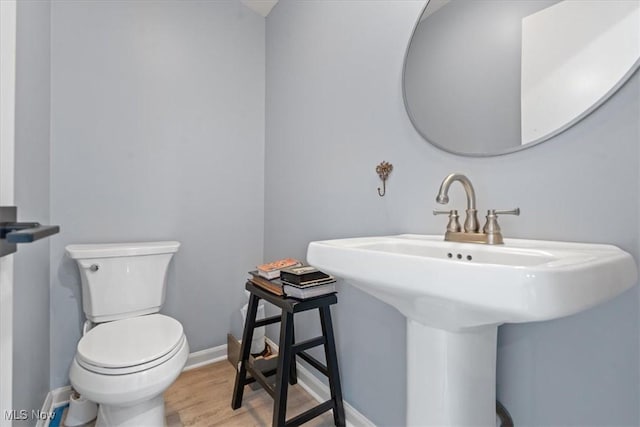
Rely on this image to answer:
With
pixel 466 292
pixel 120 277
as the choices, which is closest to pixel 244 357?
pixel 120 277

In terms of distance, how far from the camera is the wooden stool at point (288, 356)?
1167 millimetres

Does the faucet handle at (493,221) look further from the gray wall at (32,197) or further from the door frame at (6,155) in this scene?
the gray wall at (32,197)

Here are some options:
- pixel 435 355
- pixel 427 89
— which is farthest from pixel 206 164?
pixel 435 355

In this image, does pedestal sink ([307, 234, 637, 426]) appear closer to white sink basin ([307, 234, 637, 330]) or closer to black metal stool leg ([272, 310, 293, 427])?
white sink basin ([307, 234, 637, 330])

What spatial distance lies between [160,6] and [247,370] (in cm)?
204

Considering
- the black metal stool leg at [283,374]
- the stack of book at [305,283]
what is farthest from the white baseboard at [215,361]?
the stack of book at [305,283]

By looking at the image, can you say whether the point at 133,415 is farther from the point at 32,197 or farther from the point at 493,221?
the point at 493,221

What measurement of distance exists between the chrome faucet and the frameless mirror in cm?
14

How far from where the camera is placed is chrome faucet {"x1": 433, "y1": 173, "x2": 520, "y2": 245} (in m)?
0.79

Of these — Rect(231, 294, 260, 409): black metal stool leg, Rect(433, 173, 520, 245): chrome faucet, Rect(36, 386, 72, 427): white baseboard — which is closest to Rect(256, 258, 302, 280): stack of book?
Rect(231, 294, 260, 409): black metal stool leg

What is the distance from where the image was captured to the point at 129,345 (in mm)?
1142

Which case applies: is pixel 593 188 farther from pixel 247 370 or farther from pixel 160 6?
pixel 160 6

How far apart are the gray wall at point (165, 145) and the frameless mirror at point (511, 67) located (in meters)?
1.29

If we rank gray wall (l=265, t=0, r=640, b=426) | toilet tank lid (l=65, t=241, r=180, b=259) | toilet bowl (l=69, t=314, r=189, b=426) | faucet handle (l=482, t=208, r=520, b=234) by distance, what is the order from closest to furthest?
gray wall (l=265, t=0, r=640, b=426) < faucet handle (l=482, t=208, r=520, b=234) < toilet bowl (l=69, t=314, r=189, b=426) < toilet tank lid (l=65, t=241, r=180, b=259)
